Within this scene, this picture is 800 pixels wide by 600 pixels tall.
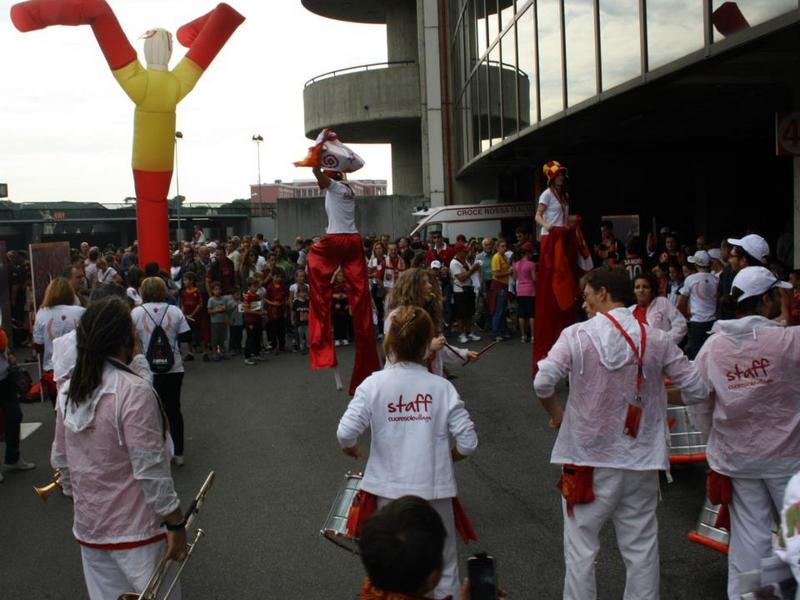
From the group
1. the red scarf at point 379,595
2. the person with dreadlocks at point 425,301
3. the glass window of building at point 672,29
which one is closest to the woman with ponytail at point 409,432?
the red scarf at point 379,595

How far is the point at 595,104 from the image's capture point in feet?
39.3

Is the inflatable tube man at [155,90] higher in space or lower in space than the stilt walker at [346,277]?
higher

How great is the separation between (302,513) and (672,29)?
20.4ft

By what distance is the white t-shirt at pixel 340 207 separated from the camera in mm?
8406

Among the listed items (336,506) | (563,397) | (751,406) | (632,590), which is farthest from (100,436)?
(563,397)

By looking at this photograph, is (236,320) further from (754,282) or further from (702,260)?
(754,282)

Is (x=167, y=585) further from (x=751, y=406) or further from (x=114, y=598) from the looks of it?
(x=751, y=406)

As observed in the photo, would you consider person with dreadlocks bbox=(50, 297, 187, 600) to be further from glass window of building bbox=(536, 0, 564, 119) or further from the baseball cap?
glass window of building bbox=(536, 0, 564, 119)

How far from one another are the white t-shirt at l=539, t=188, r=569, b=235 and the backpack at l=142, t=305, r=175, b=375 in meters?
4.20

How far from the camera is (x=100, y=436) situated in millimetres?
3732

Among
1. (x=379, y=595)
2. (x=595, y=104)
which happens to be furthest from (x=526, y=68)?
(x=379, y=595)

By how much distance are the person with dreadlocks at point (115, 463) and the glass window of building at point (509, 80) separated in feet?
49.9

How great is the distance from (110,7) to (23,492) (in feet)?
39.5

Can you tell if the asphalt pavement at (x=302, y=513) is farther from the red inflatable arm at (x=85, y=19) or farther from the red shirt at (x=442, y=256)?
the red inflatable arm at (x=85, y=19)
